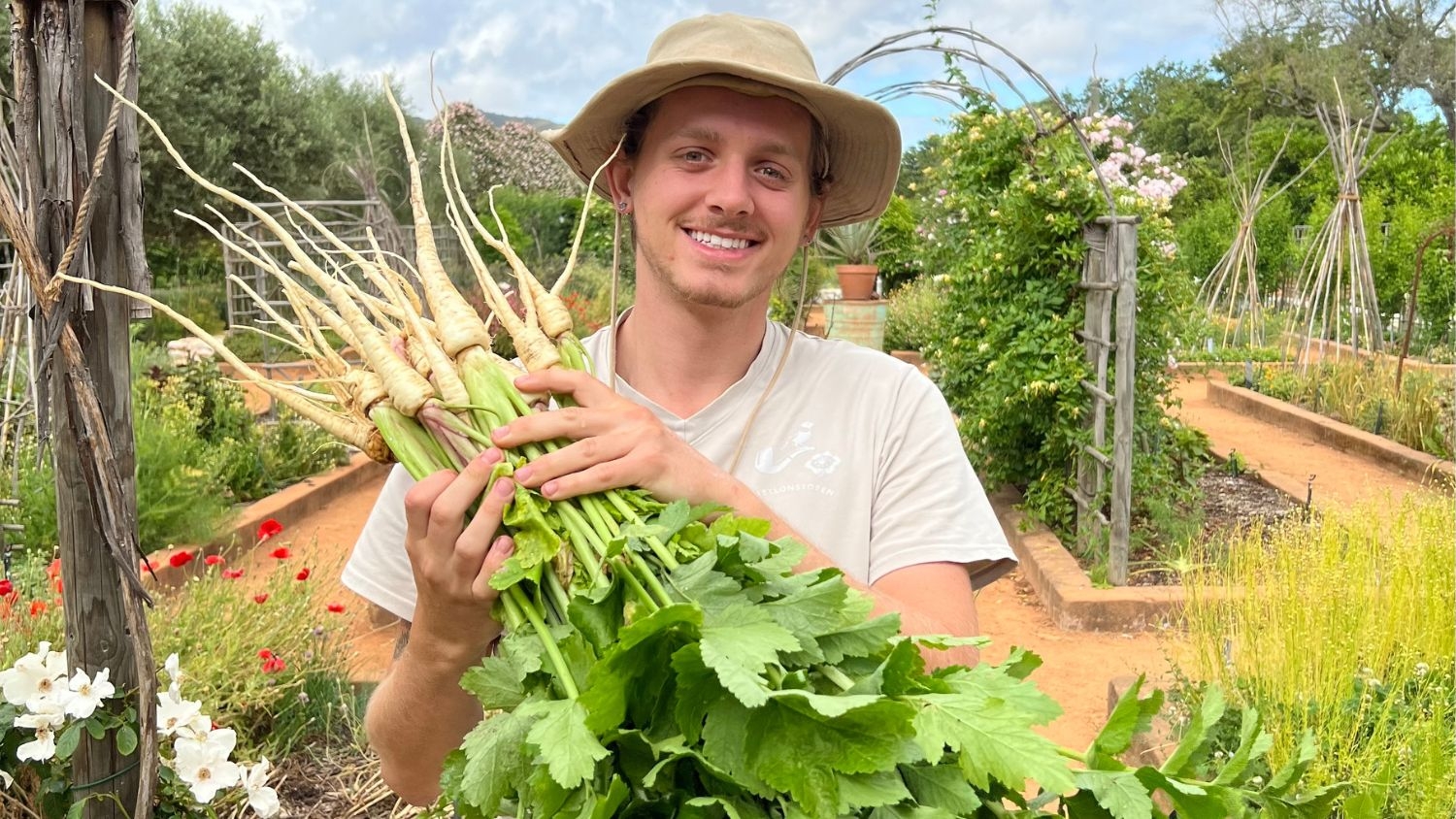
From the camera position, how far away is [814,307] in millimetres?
17844

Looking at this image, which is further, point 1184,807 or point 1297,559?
point 1297,559

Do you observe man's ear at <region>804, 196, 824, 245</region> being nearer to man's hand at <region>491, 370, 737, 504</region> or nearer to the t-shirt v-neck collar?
the t-shirt v-neck collar

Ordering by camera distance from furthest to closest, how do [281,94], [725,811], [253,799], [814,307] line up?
1. [281,94]
2. [814,307]
3. [253,799]
4. [725,811]

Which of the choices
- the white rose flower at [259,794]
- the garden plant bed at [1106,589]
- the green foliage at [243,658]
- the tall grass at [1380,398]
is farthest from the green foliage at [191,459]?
the tall grass at [1380,398]

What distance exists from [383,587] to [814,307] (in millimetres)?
16327

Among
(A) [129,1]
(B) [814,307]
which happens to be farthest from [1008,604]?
(B) [814,307]

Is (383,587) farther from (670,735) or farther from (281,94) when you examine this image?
(281,94)

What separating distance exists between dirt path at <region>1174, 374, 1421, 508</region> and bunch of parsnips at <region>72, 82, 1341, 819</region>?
668 cm

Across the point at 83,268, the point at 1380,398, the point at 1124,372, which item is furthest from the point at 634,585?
the point at 1380,398

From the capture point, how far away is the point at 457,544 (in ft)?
4.25

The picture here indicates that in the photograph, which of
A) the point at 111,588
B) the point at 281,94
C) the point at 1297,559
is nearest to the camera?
the point at 111,588

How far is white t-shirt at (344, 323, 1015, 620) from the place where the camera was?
1.76 metres

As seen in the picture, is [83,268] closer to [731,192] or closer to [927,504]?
[731,192]

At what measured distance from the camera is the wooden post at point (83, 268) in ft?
6.09
